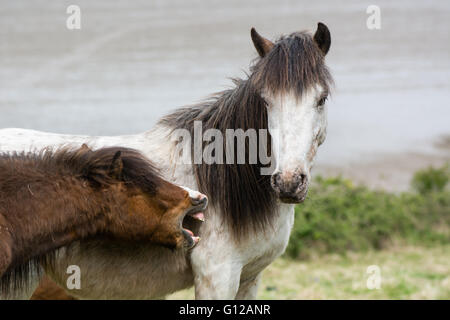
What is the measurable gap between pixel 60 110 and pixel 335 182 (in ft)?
28.1

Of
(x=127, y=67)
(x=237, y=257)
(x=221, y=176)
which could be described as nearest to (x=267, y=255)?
(x=237, y=257)

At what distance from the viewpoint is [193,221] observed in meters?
4.31

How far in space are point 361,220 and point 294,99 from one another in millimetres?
6035

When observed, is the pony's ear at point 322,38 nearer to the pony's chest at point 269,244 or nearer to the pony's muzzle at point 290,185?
the pony's muzzle at point 290,185

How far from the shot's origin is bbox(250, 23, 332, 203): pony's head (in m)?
3.87

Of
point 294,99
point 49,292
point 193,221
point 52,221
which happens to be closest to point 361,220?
point 49,292

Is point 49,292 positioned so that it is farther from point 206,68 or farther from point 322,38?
point 206,68

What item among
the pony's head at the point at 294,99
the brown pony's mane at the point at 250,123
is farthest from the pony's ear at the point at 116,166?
the pony's head at the point at 294,99

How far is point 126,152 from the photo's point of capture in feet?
13.5

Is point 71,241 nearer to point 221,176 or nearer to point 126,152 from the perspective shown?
point 126,152

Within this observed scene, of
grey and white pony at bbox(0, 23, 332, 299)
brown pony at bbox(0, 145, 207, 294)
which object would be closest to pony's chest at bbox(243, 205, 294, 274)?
grey and white pony at bbox(0, 23, 332, 299)

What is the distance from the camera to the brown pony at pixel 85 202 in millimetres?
3838

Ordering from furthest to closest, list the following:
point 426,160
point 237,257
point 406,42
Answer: point 406,42 < point 426,160 < point 237,257

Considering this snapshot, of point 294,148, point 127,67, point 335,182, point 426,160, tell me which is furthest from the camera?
point 127,67
